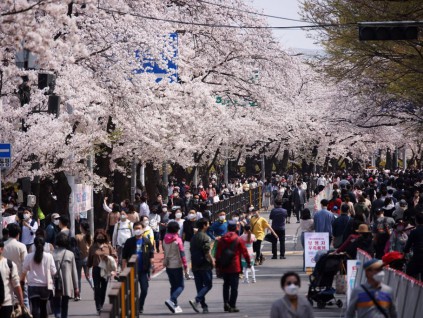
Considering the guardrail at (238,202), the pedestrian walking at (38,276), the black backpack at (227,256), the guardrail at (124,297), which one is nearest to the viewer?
the guardrail at (124,297)

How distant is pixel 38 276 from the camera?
52.9ft

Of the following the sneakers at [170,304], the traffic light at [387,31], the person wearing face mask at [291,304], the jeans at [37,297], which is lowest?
the sneakers at [170,304]

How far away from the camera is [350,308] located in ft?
36.3

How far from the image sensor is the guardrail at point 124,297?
449 inches

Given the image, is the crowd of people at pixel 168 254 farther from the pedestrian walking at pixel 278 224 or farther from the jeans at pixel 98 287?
the pedestrian walking at pixel 278 224

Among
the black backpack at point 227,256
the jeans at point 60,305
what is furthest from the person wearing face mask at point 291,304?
the black backpack at point 227,256

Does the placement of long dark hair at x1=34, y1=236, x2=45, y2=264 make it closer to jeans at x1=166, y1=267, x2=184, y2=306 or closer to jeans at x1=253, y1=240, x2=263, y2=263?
jeans at x1=166, y1=267, x2=184, y2=306

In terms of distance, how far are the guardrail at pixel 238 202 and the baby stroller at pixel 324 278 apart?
15.1 meters

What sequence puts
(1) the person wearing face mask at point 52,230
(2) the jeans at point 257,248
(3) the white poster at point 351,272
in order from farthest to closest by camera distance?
(2) the jeans at point 257,248, (1) the person wearing face mask at point 52,230, (3) the white poster at point 351,272

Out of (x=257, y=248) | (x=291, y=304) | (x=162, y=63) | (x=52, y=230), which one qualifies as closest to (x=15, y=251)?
(x=52, y=230)

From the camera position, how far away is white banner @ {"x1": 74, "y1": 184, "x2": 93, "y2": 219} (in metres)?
26.9

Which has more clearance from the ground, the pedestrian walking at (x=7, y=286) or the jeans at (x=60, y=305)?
the pedestrian walking at (x=7, y=286)

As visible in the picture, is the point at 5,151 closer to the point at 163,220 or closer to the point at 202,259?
the point at 202,259

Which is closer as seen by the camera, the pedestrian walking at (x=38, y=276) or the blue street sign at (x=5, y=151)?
the pedestrian walking at (x=38, y=276)
